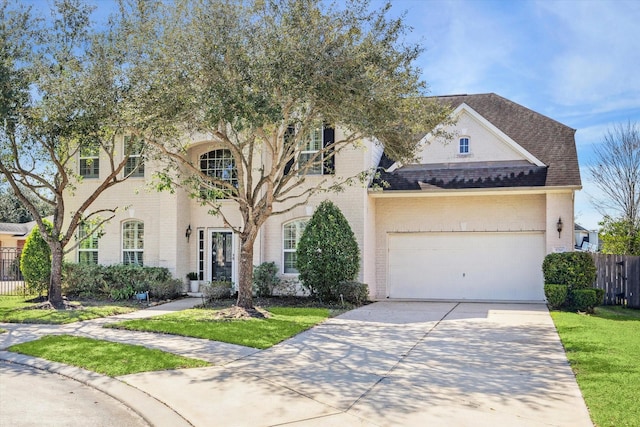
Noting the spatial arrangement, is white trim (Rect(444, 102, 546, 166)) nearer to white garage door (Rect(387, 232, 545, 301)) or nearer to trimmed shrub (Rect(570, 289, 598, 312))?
white garage door (Rect(387, 232, 545, 301))

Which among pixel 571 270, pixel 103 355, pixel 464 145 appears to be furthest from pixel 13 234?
pixel 571 270

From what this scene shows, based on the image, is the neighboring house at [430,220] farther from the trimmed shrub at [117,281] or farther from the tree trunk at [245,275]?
the tree trunk at [245,275]

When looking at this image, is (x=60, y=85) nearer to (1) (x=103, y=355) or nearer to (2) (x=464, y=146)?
(1) (x=103, y=355)

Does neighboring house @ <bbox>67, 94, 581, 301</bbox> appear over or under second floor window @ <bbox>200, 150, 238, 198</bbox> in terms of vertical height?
under

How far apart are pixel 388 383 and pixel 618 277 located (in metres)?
13.5

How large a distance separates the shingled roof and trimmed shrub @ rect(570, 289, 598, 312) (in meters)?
3.12

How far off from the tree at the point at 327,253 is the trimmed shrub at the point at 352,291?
238 mm

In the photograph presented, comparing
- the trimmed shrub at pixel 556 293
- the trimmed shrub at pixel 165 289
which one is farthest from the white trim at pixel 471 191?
the trimmed shrub at pixel 165 289

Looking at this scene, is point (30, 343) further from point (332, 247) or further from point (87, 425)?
point (332, 247)

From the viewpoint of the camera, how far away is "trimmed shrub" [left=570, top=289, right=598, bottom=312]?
50.0 feet

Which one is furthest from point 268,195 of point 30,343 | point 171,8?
point 30,343

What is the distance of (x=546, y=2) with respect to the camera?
11828mm

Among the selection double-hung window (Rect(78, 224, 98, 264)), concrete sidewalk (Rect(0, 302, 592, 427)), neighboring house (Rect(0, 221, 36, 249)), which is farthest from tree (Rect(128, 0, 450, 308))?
neighboring house (Rect(0, 221, 36, 249))

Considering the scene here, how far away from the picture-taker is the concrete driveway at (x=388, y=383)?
20.5 ft
